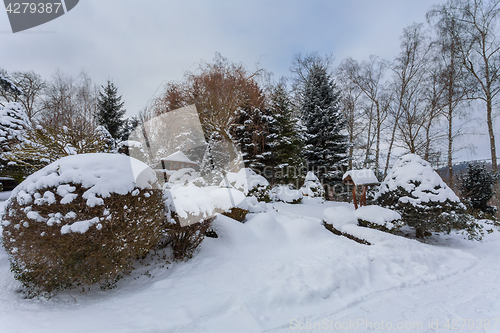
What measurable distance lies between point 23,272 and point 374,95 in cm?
1823

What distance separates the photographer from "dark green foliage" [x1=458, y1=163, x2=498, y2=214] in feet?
32.1

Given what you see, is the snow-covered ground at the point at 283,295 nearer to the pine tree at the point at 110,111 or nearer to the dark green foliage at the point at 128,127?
the dark green foliage at the point at 128,127

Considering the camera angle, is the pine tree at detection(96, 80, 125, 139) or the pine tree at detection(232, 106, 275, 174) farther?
the pine tree at detection(96, 80, 125, 139)

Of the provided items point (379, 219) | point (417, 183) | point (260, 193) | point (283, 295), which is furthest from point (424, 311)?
point (260, 193)

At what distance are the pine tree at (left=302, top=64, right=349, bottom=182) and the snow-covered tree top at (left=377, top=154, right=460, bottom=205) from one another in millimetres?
6411

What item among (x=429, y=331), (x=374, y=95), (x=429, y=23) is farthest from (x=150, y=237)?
(x=374, y=95)

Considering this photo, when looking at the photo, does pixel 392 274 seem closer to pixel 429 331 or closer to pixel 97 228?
pixel 429 331

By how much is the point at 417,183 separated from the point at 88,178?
6985mm

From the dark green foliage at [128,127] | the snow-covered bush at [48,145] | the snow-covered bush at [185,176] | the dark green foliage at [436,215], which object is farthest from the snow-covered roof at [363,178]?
the dark green foliage at [128,127]

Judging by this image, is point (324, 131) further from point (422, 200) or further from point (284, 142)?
point (422, 200)

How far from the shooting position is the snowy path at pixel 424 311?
7.43 ft

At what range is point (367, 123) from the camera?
1589cm

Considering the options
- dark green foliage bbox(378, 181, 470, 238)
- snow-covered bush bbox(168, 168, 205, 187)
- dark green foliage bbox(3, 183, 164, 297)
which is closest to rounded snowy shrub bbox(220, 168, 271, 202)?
snow-covered bush bbox(168, 168, 205, 187)

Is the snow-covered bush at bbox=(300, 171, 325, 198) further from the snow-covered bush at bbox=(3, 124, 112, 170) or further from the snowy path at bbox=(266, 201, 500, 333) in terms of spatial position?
the snow-covered bush at bbox=(3, 124, 112, 170)
